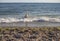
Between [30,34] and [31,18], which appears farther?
[31,18]

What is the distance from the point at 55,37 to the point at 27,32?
88 centimetres

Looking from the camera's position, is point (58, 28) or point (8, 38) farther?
point (58, 28)

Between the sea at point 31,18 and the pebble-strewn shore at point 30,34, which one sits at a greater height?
the pebble-strewn shore at point 30,34

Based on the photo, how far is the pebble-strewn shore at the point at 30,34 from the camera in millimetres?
6301

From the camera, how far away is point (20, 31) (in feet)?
21.6

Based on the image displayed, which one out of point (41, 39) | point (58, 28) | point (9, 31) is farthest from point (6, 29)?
point (58, 28)

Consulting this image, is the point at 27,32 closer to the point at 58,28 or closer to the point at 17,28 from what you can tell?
the point at 17,28

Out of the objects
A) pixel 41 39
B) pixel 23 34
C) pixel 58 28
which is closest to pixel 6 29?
pixel 23 34

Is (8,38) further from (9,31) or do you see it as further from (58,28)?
(58,28)

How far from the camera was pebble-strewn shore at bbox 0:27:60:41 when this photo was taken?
6.30m

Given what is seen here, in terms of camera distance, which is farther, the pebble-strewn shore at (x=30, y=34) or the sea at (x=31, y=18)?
the sea at (x=31, y=18)

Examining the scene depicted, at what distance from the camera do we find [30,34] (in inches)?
254

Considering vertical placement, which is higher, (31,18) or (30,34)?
(30,34)

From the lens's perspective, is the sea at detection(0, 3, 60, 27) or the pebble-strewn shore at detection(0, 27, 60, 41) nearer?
the pebble-strewn shore at detection(0, 27, 60, 41)
